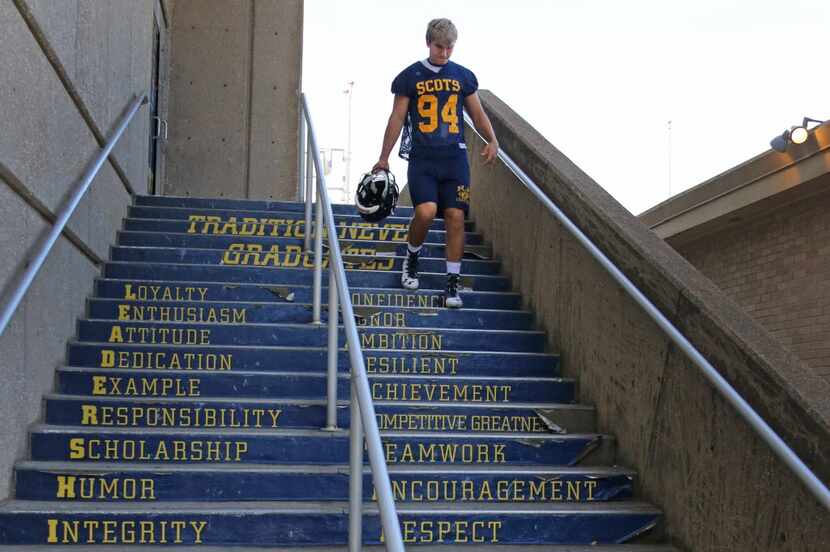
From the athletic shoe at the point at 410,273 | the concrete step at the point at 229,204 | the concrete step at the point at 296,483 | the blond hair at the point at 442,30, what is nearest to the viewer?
the concrete step at the point at 296,483

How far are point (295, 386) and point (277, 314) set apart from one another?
90cm

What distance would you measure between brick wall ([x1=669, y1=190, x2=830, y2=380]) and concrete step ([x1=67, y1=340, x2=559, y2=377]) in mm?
5384

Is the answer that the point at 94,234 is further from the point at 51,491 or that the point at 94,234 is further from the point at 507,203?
the point at 507,203

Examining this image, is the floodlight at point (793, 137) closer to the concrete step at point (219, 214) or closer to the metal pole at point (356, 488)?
the concrete step at point (219, 214)

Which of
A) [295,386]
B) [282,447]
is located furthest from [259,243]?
[282,447]

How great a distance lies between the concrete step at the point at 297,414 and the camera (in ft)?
16.1

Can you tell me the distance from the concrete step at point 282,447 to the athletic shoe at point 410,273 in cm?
180

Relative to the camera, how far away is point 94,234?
20.1ft

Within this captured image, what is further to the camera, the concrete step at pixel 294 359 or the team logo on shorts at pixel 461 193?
the team logo on shorts at pixel 461 193

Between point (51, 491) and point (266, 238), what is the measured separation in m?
3.26

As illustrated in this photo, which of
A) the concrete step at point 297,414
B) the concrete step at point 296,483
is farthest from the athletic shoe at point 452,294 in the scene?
the concrete step at point 296,483

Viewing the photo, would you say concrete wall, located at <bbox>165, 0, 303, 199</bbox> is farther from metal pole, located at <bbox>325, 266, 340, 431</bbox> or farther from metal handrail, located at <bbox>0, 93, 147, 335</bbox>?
metal pole, located at <bbox>325, 266, 340, 431</bbox>

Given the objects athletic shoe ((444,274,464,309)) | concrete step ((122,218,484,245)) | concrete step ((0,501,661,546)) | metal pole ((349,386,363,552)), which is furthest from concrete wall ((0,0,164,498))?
athletic shoe ((444,274,464,309))

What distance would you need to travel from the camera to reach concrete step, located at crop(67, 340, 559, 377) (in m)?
5.45
